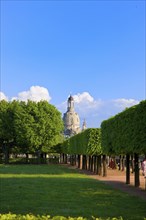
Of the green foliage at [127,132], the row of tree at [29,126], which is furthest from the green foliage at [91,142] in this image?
the row of tree at [29,126]

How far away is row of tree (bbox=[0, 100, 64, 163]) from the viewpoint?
3425 inches

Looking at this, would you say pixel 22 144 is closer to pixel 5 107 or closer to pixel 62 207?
pixel 5 107

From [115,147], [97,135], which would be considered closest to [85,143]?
[97,135]

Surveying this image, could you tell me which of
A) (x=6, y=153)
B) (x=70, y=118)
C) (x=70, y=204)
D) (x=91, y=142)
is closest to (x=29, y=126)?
(x=6, y=153)

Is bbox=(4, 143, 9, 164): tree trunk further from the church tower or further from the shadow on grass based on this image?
the church tower

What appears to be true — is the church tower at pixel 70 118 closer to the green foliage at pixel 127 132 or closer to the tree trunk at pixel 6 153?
the tree trunk at pixel 6 153

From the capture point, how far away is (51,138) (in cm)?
8906

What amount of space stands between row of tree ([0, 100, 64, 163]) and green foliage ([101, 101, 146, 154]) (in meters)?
46.4

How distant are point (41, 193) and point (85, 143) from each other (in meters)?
34.2

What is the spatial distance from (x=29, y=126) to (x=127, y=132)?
56.2 metres

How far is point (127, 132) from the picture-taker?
107ft

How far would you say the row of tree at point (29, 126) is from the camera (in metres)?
87.0

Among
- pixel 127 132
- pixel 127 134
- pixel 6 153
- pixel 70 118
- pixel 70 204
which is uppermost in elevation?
pixel 70 118

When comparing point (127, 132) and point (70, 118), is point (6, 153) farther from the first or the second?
point (70, 118)
